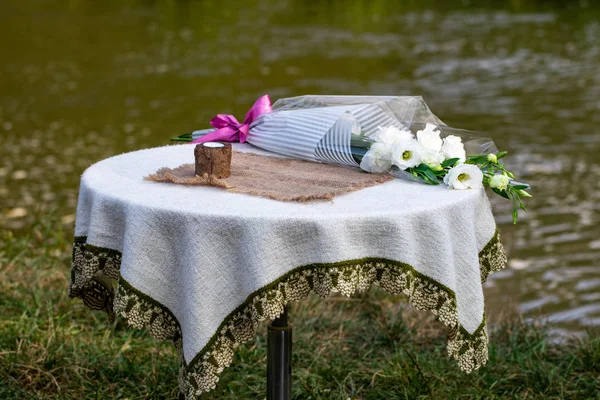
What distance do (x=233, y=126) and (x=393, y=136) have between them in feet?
2.52

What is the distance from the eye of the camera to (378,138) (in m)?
2.63

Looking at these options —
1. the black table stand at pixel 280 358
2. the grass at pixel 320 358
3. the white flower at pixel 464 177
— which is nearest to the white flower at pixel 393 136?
the white flower at pixel 464 177

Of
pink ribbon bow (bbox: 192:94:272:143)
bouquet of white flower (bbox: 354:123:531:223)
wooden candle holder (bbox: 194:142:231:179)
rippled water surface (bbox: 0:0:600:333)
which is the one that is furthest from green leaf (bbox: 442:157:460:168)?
rippled water surface (bbox: 0:0:600:333)

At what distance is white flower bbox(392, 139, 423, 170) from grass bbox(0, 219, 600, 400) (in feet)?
3.66

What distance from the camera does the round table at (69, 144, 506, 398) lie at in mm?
2156

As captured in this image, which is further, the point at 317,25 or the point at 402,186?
the point at 317,25

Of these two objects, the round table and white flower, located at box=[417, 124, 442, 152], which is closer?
the round table

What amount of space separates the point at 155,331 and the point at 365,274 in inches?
24.2

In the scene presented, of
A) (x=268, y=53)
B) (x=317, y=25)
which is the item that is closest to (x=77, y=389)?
(x=268, y=53)

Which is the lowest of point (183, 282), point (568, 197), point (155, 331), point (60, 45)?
point (60, 45)

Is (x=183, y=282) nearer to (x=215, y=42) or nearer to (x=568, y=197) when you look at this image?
(x=568, y=197)

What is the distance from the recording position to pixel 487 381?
11.6ft

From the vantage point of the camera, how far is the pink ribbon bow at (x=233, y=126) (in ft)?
10.2

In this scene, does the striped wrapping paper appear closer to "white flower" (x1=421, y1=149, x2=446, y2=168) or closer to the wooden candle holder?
"white flower" (x1=421, y1=149, x2=446, y2=168)
